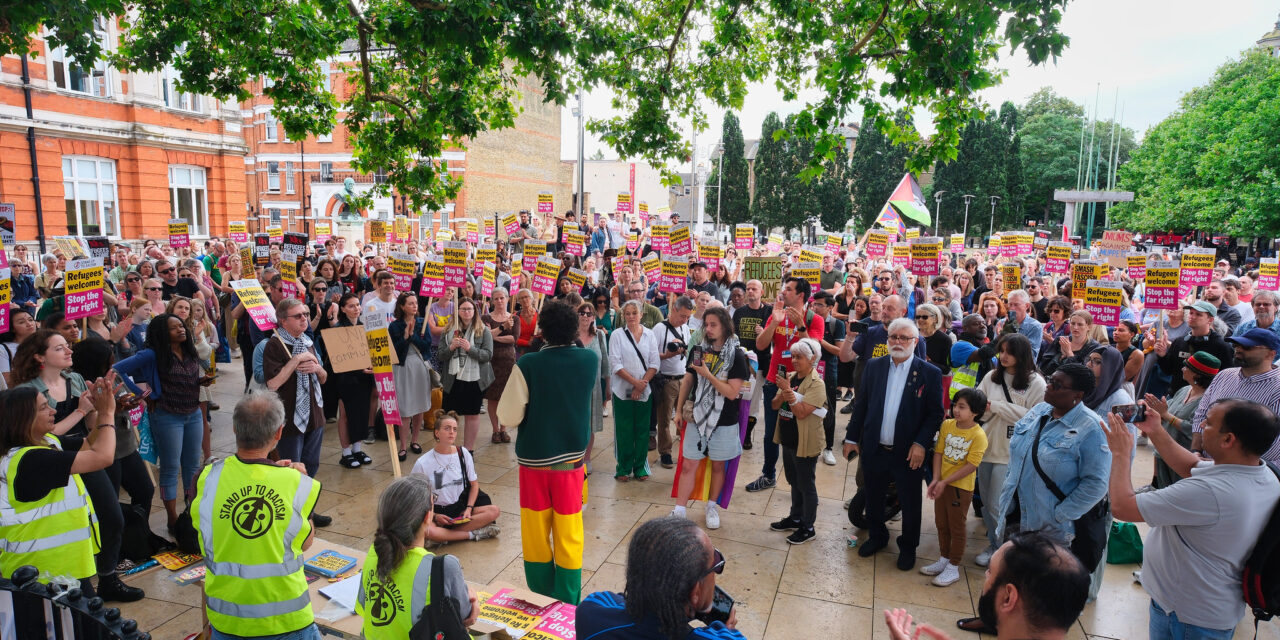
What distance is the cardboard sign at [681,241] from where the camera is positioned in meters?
10.4

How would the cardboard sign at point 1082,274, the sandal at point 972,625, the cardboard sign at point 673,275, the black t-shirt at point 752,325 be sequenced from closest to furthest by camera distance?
1. the sandal at point 972,625
2. the black t-shirt at point 752,325
3. the cardboard sign at point 1082,274
4. the cardboard sign at point 673,275

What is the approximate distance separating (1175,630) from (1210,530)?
573 millimetres

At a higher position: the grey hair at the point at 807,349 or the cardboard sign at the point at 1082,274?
the cardboard sign at the point at 1082,274

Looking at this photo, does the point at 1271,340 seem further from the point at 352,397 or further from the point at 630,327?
the point at 352,397

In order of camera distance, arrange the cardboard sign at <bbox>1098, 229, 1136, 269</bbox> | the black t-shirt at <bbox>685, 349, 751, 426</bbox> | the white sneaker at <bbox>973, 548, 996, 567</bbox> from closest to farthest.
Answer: the white sneaker at <bbox>973, 548, 996, 567</bbox>
the black t-shirt at <bbox>685, 349, 751, 426</bbox>
the cardboard sign at <bbox>1098, 229, 1136, 269</bbox>

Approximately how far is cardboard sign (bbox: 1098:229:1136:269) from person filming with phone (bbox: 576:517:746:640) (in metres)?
15.5

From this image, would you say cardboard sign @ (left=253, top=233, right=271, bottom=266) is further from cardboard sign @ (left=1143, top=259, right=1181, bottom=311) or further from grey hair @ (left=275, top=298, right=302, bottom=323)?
cardboard sign @ (left=1143, top=259, right=1181, bottom=311)

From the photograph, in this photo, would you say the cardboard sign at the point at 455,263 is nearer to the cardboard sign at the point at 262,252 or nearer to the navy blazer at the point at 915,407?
the navy blazer at the point at 915,407

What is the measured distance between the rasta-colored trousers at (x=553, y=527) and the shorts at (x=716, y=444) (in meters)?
1.75


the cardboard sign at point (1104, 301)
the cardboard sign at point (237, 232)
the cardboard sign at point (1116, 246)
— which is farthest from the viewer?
the cardboard sign at point (237, 232)

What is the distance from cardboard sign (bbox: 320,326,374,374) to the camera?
20.1ft

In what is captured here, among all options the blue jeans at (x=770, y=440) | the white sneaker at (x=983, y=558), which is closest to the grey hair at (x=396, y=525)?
the white sneaker at (x=983, y=558)

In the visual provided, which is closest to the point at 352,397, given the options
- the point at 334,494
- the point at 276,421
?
the point at 334,494

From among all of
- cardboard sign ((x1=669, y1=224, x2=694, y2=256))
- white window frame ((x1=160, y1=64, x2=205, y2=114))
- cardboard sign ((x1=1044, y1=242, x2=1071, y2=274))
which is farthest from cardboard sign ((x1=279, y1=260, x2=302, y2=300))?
white window frame ((x1=160, y1=64, x2=205, y2=114))
